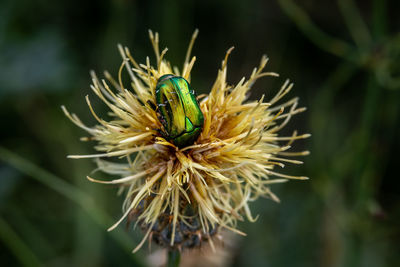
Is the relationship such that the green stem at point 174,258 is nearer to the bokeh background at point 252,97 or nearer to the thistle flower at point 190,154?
the thistle flower at point 190,154

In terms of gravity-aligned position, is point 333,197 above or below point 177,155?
below

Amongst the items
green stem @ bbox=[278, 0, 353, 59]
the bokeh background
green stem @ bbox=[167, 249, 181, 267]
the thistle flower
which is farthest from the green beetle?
green stem @ bbox=[278, 0, 353, 59]

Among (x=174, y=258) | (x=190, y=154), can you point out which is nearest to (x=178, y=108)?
(x=190, y=154)

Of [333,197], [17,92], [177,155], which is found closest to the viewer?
[177,155]

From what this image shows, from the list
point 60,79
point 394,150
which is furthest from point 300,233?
point 60,79

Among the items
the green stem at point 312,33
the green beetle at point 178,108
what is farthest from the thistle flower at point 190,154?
the green stem at point 312,33

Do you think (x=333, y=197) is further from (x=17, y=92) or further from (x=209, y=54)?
(x=17, y=92)
